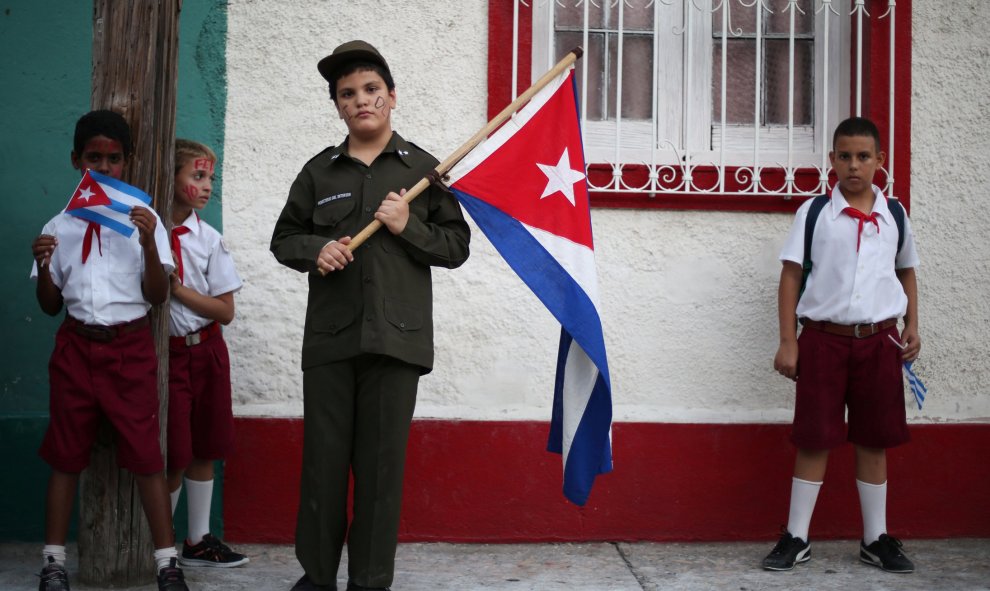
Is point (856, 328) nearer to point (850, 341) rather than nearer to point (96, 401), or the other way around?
point (850, 341)

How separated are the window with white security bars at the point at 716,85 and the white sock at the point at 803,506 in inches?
48.7

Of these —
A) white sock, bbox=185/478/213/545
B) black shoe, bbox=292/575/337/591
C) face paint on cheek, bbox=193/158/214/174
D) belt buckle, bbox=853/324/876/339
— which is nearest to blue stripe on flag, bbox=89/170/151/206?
face paint on cheek, bbox=193/158/214/174

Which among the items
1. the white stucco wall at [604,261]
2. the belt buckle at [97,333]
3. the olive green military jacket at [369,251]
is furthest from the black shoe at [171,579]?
the white stucco wall at [604,261]

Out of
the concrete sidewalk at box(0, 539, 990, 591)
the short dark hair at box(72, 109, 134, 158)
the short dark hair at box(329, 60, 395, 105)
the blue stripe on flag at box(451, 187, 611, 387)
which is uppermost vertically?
the short dark hair at box(329, 60, 395, 105)

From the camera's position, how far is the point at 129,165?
401 centimetres

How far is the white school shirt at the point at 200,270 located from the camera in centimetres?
432

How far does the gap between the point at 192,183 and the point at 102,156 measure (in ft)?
1.66

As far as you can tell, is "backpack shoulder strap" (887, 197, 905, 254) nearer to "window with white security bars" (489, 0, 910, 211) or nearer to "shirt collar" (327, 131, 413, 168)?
"window with white security bars" (489, 0, 910, 211)

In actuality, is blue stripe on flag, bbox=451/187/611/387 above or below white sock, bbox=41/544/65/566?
above

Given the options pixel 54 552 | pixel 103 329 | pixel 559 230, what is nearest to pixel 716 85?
pixel 559 230

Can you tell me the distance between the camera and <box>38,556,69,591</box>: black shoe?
3.77m

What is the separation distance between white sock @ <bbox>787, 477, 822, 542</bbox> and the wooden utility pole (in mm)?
2491

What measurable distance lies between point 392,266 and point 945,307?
2.70 meters

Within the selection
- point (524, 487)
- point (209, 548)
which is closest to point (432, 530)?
point (524, 487)
